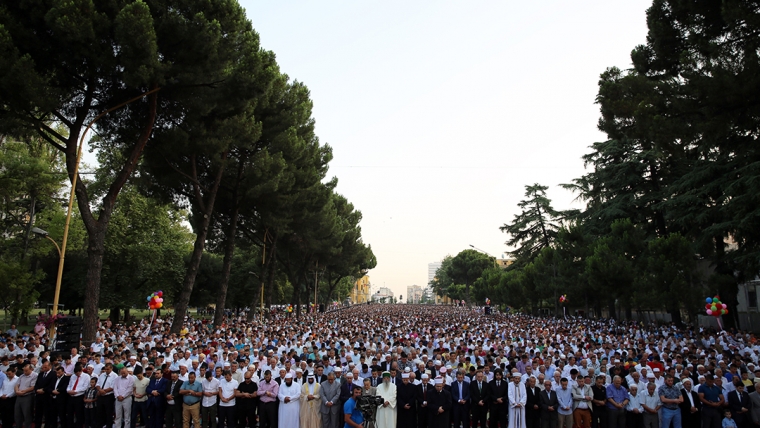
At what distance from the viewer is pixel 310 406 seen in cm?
970

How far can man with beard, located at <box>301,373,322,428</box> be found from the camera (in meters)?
9.60

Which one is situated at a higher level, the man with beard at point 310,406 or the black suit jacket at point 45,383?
the black suit jacket at point 45,383

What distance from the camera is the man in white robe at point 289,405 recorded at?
9523mm

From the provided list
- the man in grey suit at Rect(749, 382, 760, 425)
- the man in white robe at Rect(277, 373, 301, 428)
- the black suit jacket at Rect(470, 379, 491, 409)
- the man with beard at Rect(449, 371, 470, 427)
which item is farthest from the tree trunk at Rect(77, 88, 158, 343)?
the man in grey suit at Rect(749, 382, 760, 425)

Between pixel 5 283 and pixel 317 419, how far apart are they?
76.2 ft

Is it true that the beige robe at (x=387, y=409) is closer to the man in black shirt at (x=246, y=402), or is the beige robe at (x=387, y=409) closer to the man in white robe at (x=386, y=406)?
the man in white robe at (x=386, y=406)

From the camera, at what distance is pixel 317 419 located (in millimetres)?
9664

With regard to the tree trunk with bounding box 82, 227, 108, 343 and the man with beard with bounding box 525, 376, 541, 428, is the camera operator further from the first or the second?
the tree trunk with bounding box 82, 227, 108, 343

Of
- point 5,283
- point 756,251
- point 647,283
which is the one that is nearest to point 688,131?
point 756,251

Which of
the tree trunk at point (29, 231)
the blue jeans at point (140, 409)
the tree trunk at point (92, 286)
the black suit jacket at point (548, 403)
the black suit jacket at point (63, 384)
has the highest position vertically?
the tree trunk at point (29, 231)

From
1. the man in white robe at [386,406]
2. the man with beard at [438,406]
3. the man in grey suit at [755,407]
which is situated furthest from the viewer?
the man with beard at [438,406]

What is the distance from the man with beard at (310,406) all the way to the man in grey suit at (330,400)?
91mm

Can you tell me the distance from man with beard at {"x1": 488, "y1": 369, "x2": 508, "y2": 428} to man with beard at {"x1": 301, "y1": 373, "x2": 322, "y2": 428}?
130 inches

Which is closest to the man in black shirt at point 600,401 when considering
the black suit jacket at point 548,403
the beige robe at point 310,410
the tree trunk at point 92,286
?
the black suit jacket at point 548,403
